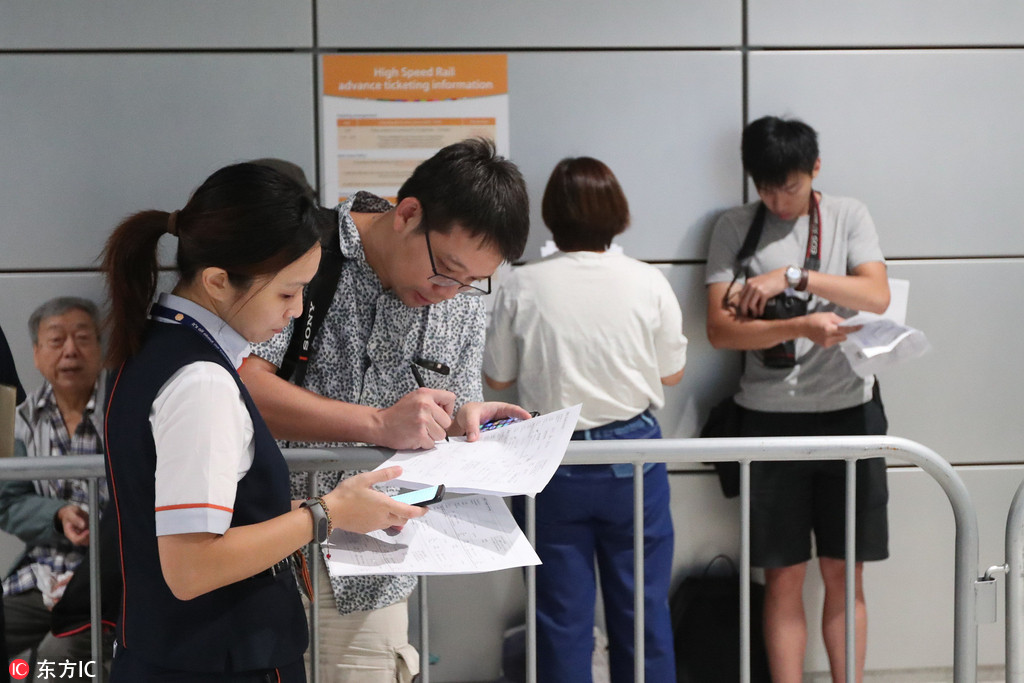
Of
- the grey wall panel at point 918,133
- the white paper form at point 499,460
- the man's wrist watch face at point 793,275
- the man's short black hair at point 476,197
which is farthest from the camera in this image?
the grey wall panel at point 918,133

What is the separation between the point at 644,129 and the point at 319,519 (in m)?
2.14

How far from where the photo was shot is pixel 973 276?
2.99m

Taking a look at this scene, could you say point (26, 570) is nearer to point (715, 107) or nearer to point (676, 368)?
point (676, 368)

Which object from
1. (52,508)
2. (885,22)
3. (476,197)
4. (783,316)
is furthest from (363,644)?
(885,22)

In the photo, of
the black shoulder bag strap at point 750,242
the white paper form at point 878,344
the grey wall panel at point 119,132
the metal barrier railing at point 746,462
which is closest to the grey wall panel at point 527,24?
the grey wall panel at point 119,132

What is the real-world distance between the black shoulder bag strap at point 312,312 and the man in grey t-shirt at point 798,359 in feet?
5.35

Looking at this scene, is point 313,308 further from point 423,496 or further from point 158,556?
point 158,556

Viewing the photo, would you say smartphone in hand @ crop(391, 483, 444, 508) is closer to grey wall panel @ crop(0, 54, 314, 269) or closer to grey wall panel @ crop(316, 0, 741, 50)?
grey wall panel @ crop(0, 54, 314, 269)

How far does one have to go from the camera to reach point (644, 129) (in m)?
2.91

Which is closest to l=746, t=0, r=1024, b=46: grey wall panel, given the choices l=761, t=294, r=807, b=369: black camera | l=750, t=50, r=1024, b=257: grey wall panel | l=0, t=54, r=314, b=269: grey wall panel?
l=750, t=50, r=1024, b=257: grey wall panel

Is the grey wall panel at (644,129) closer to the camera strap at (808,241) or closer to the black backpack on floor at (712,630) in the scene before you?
the camera strap at (808,241)

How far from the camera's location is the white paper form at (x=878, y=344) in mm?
2570

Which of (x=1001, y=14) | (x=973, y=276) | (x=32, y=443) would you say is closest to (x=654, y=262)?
(x=973, y=276)

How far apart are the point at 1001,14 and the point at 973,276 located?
90 centimetres
